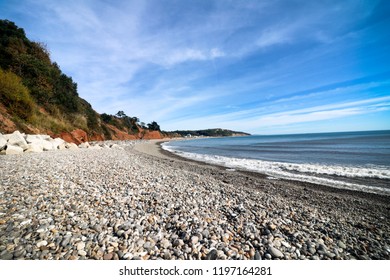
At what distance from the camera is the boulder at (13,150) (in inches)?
373

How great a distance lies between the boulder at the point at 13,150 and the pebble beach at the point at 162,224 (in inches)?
187

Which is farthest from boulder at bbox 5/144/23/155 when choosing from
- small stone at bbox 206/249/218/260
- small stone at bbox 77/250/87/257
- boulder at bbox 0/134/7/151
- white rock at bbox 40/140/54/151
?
small stone at bbox 206/249/218/260

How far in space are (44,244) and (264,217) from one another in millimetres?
4758

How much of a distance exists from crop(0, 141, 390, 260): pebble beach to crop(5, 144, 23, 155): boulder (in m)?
4.75

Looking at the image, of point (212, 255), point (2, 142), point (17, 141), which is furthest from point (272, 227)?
point (17, 141)

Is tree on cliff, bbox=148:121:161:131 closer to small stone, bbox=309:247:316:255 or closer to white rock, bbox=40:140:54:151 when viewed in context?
white rock, bbox=40:140:54:151

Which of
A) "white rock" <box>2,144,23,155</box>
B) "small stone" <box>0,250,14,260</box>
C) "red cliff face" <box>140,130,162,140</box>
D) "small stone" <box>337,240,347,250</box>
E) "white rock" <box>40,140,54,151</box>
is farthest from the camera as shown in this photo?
"red cliff face" <box>140,130,162,140</box>

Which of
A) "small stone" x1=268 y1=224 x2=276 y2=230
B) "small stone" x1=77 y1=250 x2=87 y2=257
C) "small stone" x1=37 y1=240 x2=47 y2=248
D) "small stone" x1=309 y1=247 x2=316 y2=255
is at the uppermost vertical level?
"small stone" x1=37 y1=240 x2=47 y2=248

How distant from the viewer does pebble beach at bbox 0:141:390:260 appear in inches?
112

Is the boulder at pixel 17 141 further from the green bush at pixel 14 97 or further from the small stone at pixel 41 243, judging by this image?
the small stone at pixel 41 243

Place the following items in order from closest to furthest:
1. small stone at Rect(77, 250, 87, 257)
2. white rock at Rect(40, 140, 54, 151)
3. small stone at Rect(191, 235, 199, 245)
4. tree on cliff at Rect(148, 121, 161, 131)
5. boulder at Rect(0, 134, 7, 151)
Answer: small stone at Rect(77, 250, 87, 257) → small stone at Rect(191, 235, 199, 245) → boulder at Rect(0, 134, 7, 151) → white rock at Rect(40, 140, 54, 151) → tree on cliff at Rect(148, 121, 161, 131)

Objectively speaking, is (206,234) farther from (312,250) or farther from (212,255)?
(312,250)

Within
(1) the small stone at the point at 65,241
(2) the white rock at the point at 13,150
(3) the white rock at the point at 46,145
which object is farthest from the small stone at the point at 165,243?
(3) the white rock at the point at 46,145

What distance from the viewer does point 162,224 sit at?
3721mm
